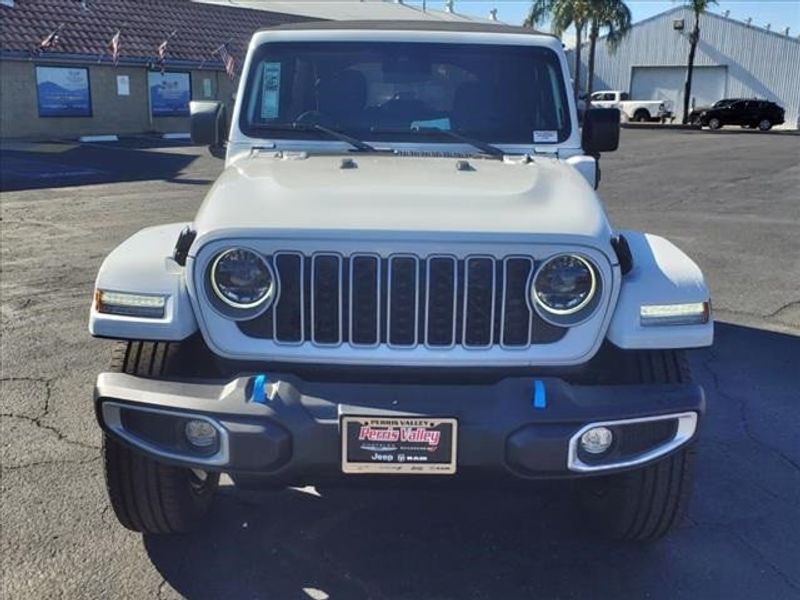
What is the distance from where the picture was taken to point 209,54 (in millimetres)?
29875

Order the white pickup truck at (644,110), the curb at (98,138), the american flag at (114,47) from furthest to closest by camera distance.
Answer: the white pickup truck at (644,110) < the american flag at (114,47) < the curb at (98,138)

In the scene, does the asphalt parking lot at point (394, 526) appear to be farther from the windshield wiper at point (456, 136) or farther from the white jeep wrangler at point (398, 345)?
the windshield wiper at point (456, 136)

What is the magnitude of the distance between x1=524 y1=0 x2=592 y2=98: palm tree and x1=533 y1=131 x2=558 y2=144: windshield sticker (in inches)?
1658

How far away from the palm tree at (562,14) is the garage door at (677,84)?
304 inches

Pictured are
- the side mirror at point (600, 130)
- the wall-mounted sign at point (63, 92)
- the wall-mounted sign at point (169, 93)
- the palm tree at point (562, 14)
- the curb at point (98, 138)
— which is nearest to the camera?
the side mirror at point (600, 130)

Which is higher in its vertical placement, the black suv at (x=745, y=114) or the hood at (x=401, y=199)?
the hood at (x=401, y=199)

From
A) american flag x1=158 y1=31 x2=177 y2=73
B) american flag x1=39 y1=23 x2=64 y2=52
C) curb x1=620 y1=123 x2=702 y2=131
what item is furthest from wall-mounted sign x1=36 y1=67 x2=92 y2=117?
curb x1=620 y1=123 x2=702 y2=131

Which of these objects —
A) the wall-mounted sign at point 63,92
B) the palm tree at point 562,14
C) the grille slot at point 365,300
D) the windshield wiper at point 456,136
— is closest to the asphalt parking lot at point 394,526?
the grille slot at point 365,300

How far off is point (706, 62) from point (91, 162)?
4112cm

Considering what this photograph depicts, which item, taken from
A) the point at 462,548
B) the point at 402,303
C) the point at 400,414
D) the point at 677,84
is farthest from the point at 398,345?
the point at 677,84

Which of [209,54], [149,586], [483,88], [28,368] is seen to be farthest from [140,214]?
[209,54]

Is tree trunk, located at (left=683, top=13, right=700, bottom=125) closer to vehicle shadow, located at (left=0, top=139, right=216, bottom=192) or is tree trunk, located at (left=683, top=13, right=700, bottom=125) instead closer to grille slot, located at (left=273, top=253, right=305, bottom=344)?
vehicle shadow, located at (left=0, top=139, right=216, bottom=192)

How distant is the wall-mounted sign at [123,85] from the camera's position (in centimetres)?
2748

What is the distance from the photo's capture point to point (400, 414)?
2.61m
